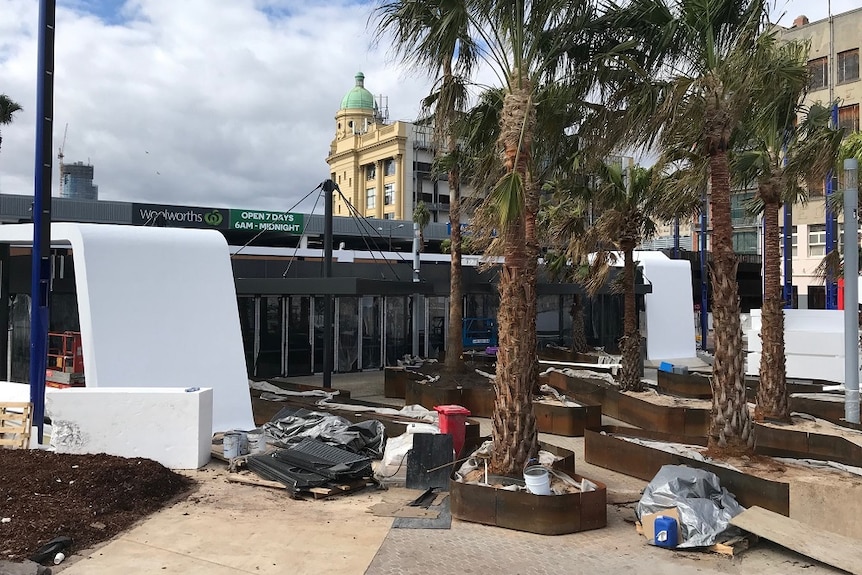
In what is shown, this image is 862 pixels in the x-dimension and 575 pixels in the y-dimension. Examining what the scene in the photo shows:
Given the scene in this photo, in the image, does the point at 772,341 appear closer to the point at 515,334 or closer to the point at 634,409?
the point at 634,409

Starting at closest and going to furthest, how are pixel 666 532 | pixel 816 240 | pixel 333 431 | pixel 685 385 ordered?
pixel 666 532
pixel 333 431
pixel 685 385
pixel 816 240

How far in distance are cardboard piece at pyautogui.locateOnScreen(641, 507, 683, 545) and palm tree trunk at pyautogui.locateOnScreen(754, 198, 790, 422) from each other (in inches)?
240

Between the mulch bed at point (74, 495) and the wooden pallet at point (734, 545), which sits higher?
the mulch bed at point (74, 495)

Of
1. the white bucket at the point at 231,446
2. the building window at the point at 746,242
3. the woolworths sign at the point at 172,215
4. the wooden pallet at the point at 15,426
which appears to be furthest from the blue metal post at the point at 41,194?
the building window at the point at 746,242

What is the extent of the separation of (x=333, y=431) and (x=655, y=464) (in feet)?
15.6

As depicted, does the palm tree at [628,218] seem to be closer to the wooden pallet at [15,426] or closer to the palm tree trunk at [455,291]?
the palm tree trunk at [455,291]

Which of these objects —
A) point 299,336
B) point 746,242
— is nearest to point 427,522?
point 299,336

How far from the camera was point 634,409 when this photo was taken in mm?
14258

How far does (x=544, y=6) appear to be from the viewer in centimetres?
848

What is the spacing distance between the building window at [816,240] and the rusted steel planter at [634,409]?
29.4m

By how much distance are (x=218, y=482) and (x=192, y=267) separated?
519 cm

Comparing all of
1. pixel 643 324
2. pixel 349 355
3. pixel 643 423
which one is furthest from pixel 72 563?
pixel 643 324

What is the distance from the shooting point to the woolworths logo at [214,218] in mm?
32875

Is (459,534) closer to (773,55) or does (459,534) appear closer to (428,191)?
(773,55)
